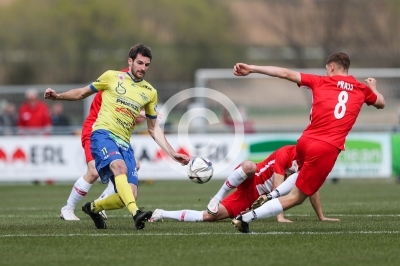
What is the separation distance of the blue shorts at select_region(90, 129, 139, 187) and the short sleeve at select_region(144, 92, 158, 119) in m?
0.58

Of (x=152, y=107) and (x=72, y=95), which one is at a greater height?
(x=72, y=95)

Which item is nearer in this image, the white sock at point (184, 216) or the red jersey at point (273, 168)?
the white sock at point (184, 216)

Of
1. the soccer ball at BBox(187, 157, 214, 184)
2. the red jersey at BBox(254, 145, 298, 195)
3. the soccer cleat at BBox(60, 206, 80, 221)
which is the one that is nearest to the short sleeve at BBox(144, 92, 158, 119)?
the soccer ball at BBox(187, 157, 214, 184)

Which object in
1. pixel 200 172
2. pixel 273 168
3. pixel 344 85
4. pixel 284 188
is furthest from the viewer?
pixel 273 168

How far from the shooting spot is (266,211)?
32.8ft

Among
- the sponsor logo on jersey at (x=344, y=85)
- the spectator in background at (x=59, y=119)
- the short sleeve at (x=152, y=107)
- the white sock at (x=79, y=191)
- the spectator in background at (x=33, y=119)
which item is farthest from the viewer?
the spectator in background at (x=59, y=119)

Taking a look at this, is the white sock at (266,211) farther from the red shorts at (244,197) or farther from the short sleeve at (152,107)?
the short sleeve at (152,107)

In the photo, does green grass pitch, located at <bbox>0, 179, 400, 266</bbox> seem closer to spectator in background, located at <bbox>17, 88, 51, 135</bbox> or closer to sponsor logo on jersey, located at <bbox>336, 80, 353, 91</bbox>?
sponsor logo on jersey, located at <bbox>336, 80, 353, 91</bbox>

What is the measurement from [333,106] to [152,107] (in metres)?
2.52

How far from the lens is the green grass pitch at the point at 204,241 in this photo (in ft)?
27.7

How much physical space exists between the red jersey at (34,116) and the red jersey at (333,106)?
17.3m

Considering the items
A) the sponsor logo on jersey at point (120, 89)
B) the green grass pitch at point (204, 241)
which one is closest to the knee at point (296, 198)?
the green grass pitch at point (204, 241)

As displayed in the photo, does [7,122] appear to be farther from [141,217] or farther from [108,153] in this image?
[141,217]

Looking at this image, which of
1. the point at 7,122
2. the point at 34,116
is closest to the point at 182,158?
the point at 34,116
